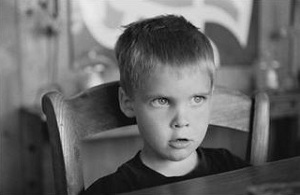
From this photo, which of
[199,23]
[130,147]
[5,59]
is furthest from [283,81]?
[5,59]

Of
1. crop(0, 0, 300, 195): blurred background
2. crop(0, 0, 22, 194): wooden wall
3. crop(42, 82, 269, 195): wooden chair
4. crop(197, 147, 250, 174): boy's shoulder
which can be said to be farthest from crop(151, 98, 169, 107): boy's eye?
crop(0, 0, 22, 194): wooden wall

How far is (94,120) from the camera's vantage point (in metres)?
0.92

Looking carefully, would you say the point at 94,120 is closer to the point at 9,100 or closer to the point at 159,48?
the point at 159,48

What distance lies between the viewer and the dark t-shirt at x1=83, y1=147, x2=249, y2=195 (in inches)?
35.6

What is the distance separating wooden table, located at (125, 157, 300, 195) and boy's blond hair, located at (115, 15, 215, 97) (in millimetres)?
219

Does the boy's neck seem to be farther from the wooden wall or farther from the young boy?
the wooden wall

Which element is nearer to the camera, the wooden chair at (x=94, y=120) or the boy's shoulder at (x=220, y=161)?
the wooden chair at (x=94, y=120)

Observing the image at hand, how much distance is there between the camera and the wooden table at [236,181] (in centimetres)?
69

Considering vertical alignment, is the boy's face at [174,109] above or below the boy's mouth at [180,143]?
above

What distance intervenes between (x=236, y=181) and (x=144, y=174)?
0.26 m

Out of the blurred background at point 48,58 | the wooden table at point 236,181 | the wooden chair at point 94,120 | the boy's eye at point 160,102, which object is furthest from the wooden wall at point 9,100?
the wooden table at point 236,181

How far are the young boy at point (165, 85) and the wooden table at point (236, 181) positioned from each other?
121mm

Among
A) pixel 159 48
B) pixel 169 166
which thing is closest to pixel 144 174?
pixel 169 166

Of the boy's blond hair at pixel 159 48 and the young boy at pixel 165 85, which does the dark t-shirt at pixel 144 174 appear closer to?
the young boy at pixel 165 85
